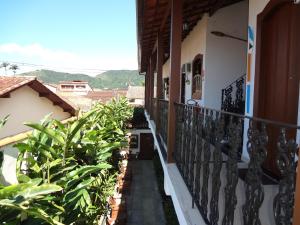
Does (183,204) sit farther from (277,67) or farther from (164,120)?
(164,120)

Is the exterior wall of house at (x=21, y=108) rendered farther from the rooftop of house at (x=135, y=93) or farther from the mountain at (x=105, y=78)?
the mountain at (x=105, y=78)

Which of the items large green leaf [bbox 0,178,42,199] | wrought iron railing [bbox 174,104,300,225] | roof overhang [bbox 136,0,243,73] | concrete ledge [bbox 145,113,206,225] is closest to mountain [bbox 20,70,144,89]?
roof overhang [bbox 136,0,243,73]

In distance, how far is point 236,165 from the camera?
7.29 ft

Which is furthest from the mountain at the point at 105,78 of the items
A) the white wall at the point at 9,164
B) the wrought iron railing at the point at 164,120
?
the white wall at the point at 9,164

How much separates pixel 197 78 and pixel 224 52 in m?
1.58

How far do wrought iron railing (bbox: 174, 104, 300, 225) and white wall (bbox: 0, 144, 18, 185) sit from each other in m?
1.79

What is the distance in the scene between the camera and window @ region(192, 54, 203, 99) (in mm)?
9414

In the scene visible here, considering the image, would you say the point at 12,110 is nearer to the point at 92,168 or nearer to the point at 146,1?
the point at 146,1

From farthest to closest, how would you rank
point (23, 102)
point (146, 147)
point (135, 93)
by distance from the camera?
point (135, 93) < point (146, 147) < point (23, 102)

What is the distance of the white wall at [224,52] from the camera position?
8.33 metres

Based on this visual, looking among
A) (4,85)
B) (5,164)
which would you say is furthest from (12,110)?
(5,164)

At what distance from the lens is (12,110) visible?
31.7 ft

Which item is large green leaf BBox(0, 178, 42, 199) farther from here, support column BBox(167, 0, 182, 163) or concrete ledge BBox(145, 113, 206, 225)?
support column BBox(167, 0, 182, 163)

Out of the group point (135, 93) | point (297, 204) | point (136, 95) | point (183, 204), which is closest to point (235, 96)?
point (183, 204)
